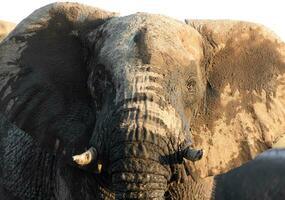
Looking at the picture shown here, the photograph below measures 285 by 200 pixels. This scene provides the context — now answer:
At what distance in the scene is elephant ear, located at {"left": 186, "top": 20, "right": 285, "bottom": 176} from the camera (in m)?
4.16

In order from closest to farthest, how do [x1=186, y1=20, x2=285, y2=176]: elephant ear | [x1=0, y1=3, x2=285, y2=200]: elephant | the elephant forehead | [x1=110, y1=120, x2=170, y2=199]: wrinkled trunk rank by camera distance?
1. [x1=110, y1=120, x2=170, y2=199]: wrinkled trunk
2. [x1=0, y1=3, x2=285, y2=200]: elephant
3. the elephant forehead
4. [x1=186, y1=20, x2=285, y2=176]: elephant ear

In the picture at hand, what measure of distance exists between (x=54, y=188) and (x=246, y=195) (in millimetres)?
2621

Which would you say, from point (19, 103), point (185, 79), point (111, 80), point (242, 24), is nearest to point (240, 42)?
point (242, 24)

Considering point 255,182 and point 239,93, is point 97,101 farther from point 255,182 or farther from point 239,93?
point 255,182

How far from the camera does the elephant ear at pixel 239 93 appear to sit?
416cm

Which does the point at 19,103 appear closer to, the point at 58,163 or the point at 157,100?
the point at 58,163

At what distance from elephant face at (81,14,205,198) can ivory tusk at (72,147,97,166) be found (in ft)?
0.13

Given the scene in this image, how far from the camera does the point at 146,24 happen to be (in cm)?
394

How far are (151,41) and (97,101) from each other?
1.30ft

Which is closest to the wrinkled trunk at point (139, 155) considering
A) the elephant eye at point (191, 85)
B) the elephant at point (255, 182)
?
the elephant eye at point (191, 85)

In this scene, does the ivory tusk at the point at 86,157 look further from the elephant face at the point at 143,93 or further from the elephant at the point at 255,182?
the elephant at the point at 255,182

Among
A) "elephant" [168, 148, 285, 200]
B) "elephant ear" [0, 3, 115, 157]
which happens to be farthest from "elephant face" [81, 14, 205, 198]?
"elephant" [168, 148, 285, 200]

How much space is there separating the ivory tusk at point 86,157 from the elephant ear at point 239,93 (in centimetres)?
74

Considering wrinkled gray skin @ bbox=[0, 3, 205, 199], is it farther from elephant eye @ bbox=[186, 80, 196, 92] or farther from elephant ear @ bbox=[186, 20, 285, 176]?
elephant ear @ bbox=[186, 20, 285, 176]
